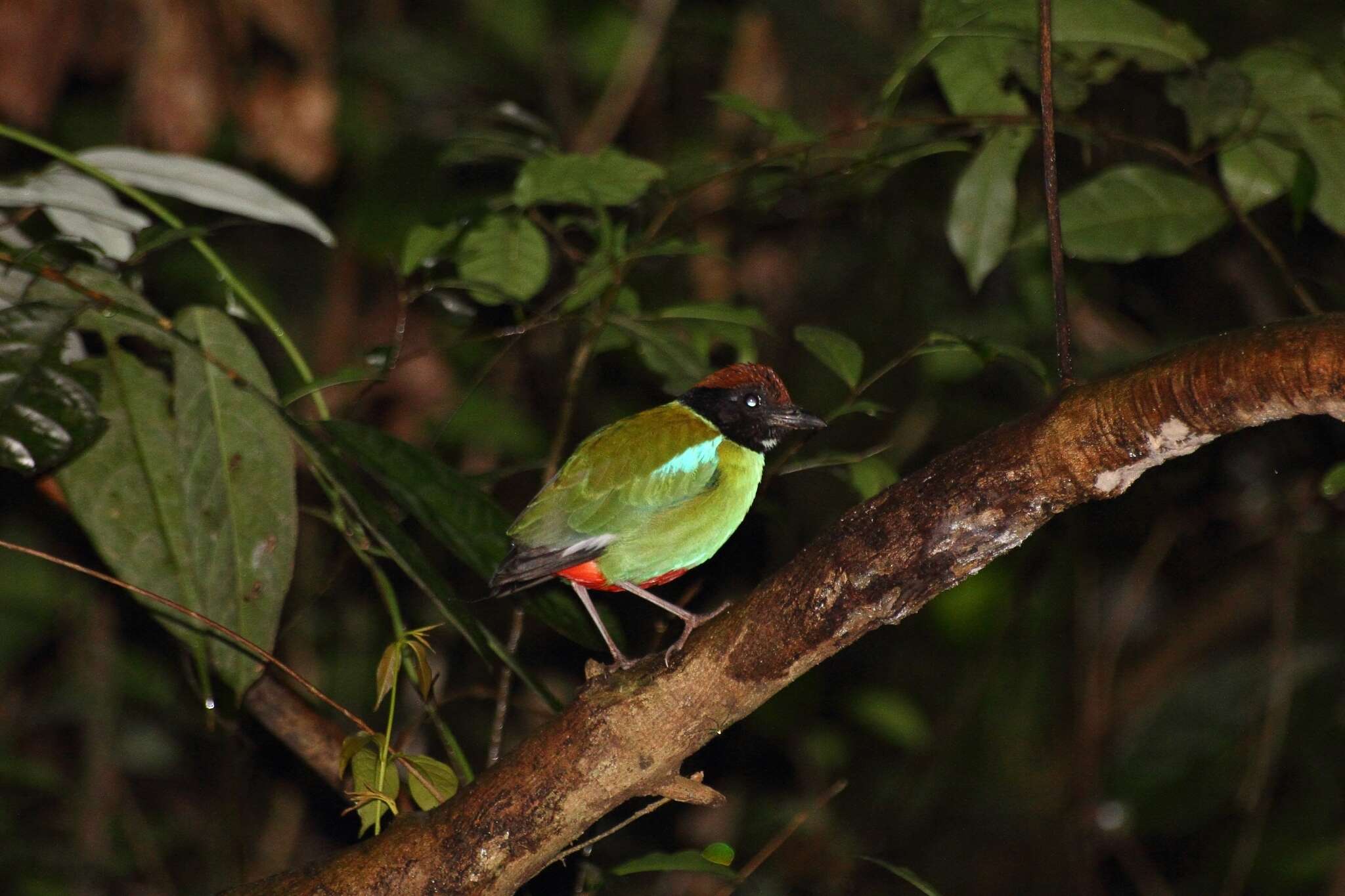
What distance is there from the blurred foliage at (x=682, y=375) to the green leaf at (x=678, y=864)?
0.01 m

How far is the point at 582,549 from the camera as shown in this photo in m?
2.93

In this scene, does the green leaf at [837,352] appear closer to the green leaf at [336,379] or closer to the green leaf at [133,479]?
the green leaf at [336,379]

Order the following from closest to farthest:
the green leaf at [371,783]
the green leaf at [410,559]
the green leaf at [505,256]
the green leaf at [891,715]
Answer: the green leaf at [410,559], the green leaf at [371,783], the green leaf at [505,256], the green leaf at [891,715]

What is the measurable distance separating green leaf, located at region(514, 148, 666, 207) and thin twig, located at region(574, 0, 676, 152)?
3039 millimetres

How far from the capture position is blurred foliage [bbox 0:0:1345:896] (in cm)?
283

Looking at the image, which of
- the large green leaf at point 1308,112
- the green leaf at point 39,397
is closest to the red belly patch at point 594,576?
the green leaf at point 39,397

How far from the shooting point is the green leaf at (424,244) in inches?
120

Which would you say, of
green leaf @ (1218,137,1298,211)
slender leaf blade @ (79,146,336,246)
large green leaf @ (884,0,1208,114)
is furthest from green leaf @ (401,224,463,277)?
green leaf @ (1218,137,1298,211)

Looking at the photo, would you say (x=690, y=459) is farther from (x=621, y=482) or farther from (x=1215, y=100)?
(x=1215, y=100)

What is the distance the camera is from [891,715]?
529 cm

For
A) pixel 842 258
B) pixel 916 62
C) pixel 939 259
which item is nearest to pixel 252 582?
pixel 916 62

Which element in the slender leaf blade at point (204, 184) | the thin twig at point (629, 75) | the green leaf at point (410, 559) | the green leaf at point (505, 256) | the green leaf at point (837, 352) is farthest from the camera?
the thin twig at point (629, 75)

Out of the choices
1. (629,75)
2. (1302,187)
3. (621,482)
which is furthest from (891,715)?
(629,75)

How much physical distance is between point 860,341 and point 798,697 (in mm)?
1442
